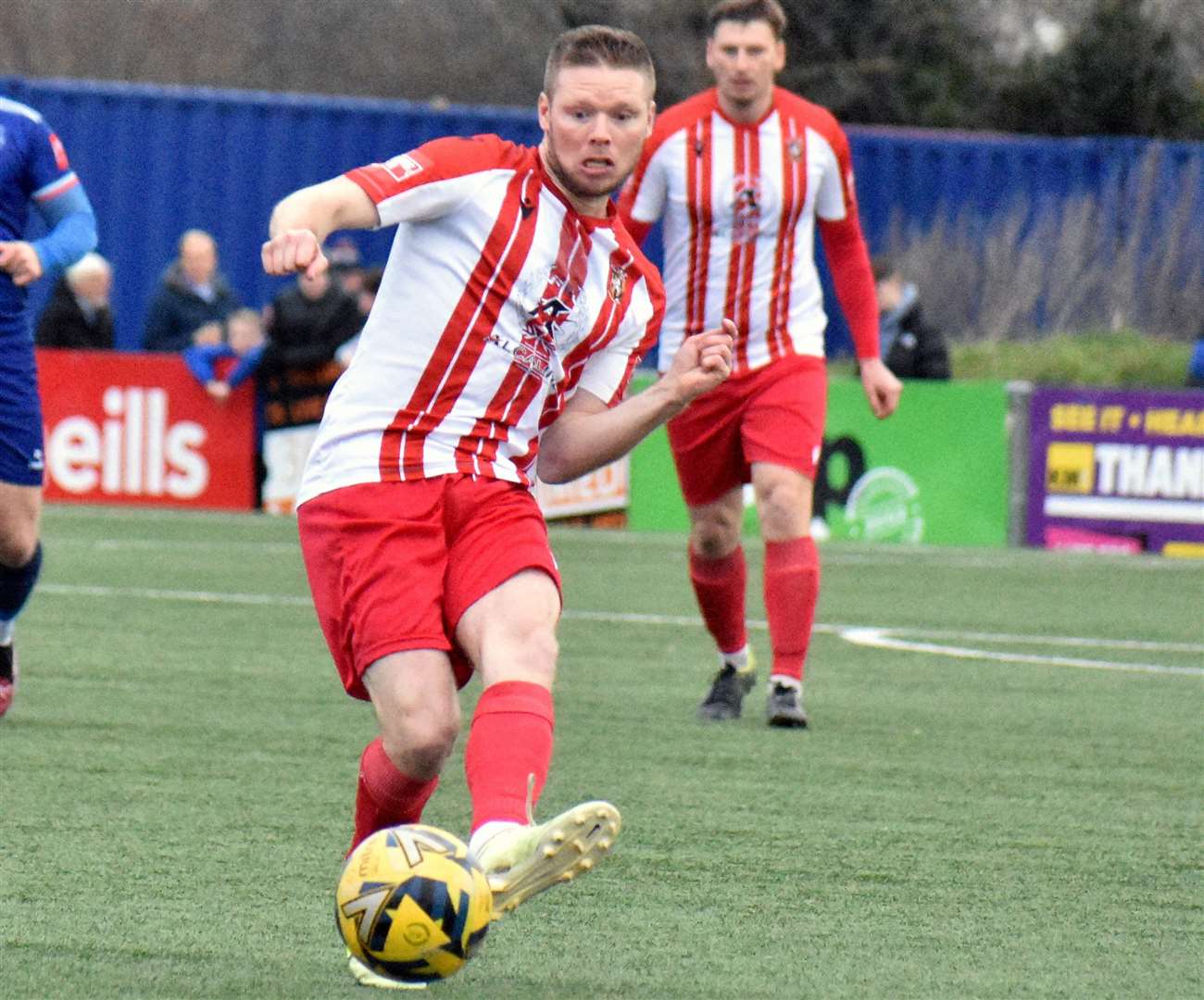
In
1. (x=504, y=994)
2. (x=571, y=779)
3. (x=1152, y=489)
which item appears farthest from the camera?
(x=1152, y=489)

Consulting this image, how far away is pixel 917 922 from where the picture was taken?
15.3 ft

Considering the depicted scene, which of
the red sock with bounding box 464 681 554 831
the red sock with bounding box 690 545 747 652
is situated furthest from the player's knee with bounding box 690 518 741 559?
the red sock with bounding box 464 681 554 831

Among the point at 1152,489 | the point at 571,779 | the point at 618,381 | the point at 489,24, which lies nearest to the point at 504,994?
the point at 618,381

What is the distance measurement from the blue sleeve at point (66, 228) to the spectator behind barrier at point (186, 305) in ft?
31.5

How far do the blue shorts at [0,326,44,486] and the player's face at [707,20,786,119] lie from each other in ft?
7.48

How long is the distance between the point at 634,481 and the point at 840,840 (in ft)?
31.9

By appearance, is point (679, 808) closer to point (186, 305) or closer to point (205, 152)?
point (186, 305)

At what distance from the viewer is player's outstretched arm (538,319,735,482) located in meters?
4.29

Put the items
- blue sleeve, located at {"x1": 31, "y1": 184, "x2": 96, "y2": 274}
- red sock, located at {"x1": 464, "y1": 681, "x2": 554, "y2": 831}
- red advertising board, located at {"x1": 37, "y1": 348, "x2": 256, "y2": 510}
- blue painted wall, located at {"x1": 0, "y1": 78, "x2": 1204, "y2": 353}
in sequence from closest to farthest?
1. red sock, located at {"x1": 464, "y1": 681, "x2": 554, "y2": 831}
2. blue sleeve, located at {"x1": 31, "y1": 184, "x2": 96, "y2": 274}
3. red advertising board, located at {"x1": 37, "y1": 348, "x2": 256, "y2": 510}
4. blue painted wall, located at {"x1": 0, "y1": 78, "x2": 1204, "y2": 353}

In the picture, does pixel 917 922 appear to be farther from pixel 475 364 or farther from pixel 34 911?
pixel 34 911

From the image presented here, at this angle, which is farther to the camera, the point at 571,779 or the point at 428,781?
the point at 571,779

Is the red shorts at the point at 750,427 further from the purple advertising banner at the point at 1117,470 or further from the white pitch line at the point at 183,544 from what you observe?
the purple advertising banner at the point at 1117,470

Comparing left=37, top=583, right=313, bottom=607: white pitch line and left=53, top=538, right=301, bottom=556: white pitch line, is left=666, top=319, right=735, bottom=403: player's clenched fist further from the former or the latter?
left=53, top=538, right=301, bottom=556: white pitch line

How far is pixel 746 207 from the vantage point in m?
7.59
